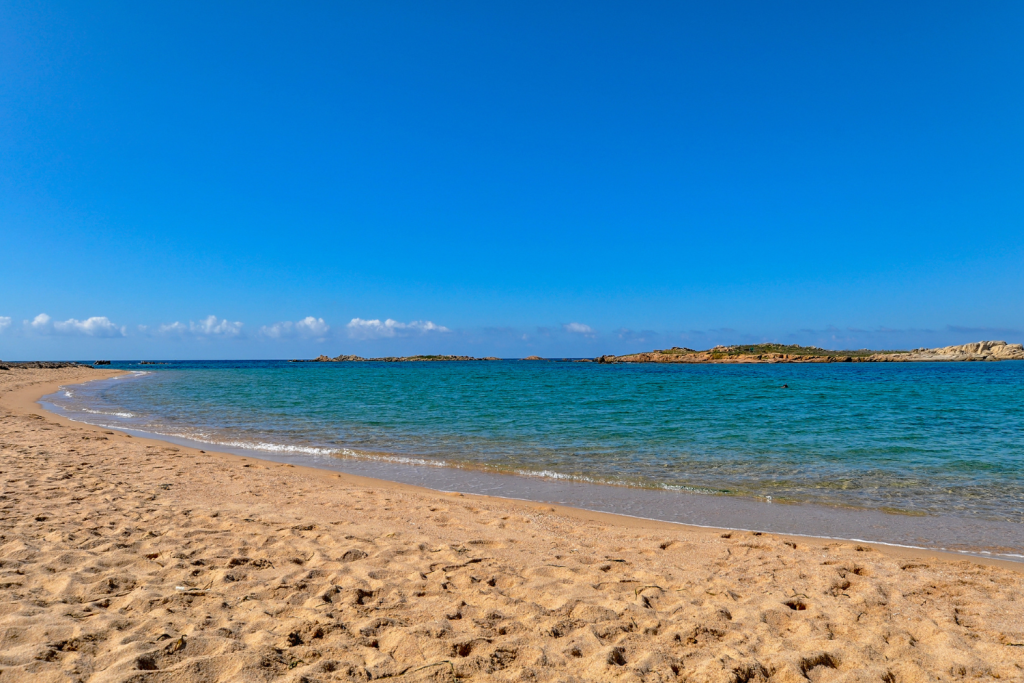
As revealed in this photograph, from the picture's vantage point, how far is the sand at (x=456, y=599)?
3.60m

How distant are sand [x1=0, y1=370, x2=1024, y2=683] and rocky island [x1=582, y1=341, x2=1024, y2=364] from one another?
110 metres

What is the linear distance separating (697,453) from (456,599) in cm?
1009

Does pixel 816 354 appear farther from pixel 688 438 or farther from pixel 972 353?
pixel 688 438

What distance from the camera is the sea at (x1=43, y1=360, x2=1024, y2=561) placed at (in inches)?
333

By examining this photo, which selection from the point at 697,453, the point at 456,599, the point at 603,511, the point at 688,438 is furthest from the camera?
the point at 688,438

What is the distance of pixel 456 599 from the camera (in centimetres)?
471

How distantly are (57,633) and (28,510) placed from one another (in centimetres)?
425

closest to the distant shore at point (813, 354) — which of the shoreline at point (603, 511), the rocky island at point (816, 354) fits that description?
the rocky island at point (816, 354)

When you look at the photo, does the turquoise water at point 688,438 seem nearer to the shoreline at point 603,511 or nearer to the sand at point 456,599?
the shoreline at point 603,511

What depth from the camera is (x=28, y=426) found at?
1565cm

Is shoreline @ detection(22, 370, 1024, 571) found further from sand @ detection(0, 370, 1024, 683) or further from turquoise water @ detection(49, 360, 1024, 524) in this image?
turquoise water @ detection(49, 360, 1024, 524)

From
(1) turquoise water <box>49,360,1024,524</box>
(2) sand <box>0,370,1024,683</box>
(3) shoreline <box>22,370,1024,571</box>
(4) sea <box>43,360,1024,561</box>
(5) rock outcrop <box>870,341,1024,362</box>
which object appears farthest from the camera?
(5) rock outcrop <box>870,341,1024,362</box>

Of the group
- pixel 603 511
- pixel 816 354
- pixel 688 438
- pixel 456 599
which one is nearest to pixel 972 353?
pixel 816 354

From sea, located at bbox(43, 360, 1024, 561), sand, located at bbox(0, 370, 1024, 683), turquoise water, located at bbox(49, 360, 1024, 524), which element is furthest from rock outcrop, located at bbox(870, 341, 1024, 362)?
sand, located at bbox(0, 370, 1024, 683)
